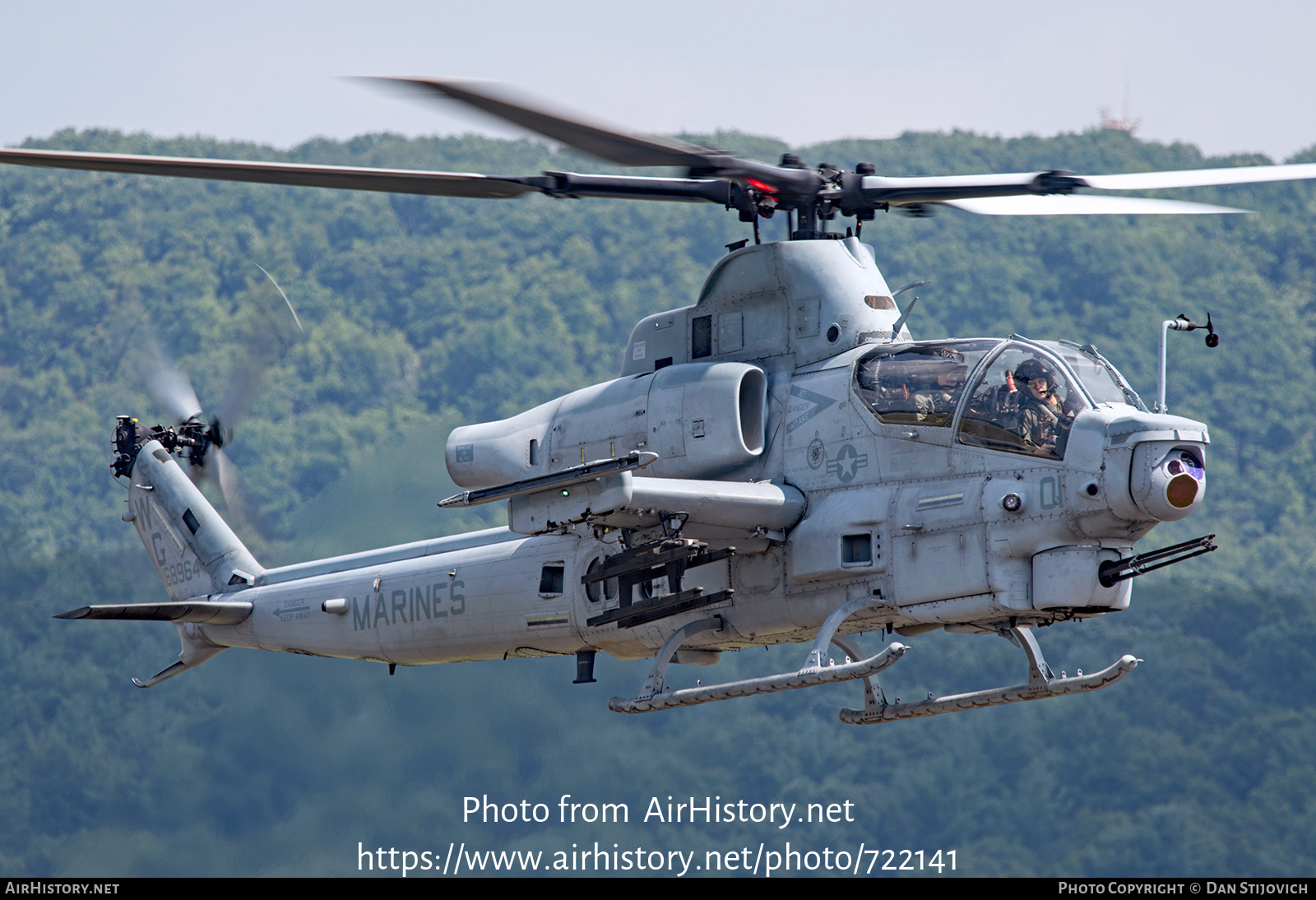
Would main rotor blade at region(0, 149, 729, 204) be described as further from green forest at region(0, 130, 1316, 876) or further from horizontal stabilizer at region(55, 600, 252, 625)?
green forest at region(0, 130, 1316, 876)

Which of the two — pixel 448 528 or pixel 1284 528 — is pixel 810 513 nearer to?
pixel 448 528

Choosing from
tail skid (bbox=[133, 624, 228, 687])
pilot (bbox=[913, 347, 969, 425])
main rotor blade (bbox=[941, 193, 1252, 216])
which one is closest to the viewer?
pilot (bbox=[913, 347, 969, 425])

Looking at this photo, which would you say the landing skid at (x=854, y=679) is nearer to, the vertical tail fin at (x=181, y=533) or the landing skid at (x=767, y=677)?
the landing skid at (x=767, y=677)

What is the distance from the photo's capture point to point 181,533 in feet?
55.0

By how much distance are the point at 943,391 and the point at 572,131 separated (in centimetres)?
326

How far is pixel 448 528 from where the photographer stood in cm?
3431

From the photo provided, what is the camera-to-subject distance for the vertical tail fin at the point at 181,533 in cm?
A: 1638

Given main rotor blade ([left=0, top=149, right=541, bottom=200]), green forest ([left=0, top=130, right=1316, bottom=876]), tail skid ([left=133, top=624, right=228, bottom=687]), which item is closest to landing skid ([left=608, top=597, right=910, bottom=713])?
main rotor blade ([left=0, top=149, right=541, bottom=200])

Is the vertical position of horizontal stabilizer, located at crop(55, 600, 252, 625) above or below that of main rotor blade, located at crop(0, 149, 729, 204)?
below

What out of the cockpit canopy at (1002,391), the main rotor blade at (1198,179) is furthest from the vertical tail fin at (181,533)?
the main rotor blade at (1198,179)

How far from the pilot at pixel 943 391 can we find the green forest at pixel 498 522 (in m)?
7.54

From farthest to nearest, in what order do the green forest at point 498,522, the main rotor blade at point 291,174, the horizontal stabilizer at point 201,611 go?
1. the green forest at point 498,522
2. the horizontal stabilizer at point 201,611
3. the main rotor blade at point 291,174

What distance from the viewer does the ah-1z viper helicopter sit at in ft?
36.1

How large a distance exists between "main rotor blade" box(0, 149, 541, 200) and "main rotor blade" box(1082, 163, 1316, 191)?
12.8 feet
